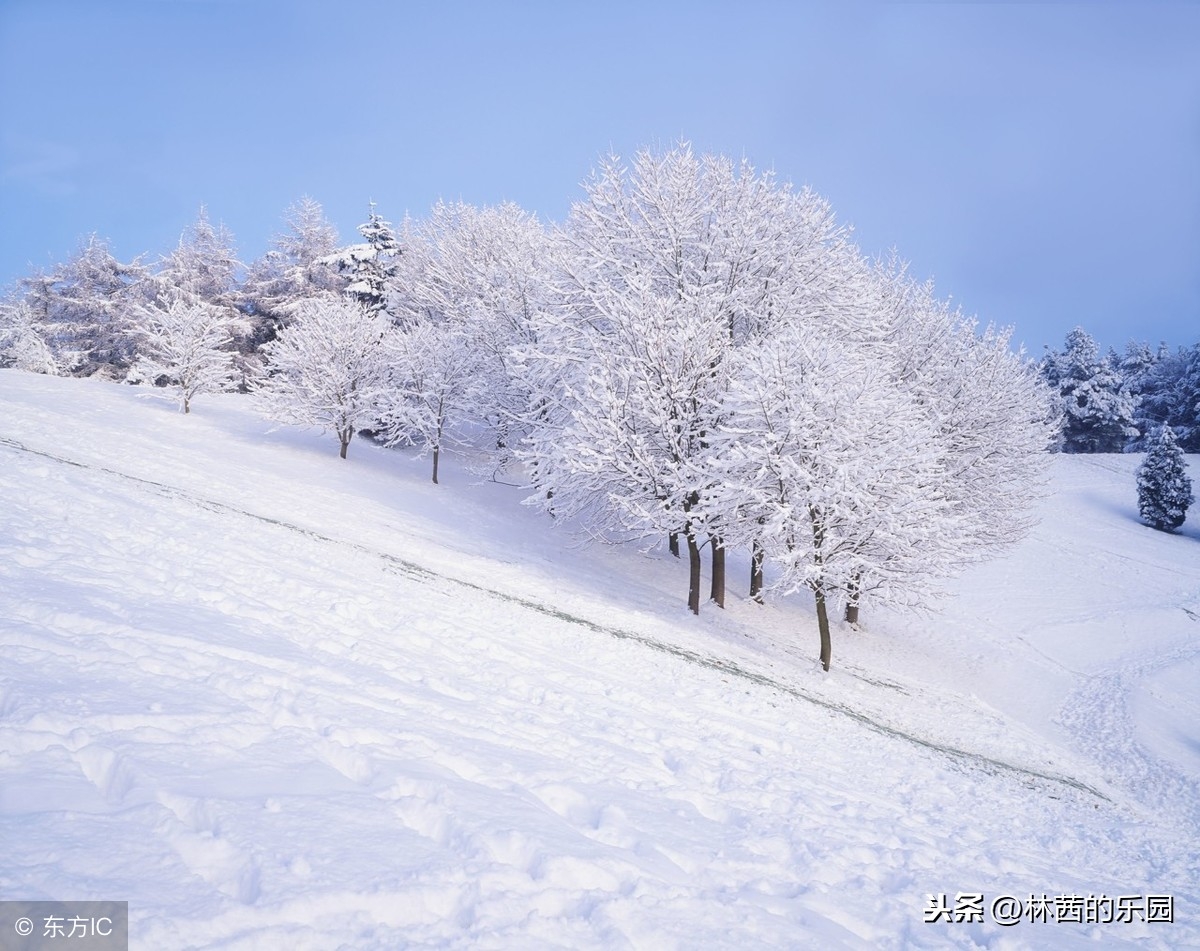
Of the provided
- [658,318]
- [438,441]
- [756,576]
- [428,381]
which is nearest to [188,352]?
[428,381]

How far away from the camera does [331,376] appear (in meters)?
24.3

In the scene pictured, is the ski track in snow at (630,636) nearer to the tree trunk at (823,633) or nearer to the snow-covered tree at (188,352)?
the tree trunk at (823,633)

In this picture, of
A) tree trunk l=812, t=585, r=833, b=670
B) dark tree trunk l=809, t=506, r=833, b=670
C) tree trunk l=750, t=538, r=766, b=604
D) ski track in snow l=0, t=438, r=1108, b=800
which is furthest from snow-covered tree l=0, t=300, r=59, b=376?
tree trunk l=812, t=585, r=833, b=670

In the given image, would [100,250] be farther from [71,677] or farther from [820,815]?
[820,815]

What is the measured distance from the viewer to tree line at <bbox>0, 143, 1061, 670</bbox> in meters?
13.1

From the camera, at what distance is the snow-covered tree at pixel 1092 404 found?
4922cm

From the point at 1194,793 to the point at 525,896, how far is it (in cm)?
1418

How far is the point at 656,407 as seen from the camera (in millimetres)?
14633

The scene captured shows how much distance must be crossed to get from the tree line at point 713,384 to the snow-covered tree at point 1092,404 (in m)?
34.1

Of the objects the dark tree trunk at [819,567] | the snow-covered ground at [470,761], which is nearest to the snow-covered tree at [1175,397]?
the snow-covered ground at [470,761]

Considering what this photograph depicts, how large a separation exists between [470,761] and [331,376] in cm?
2285

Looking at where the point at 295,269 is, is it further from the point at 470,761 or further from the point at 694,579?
the point at 470,761

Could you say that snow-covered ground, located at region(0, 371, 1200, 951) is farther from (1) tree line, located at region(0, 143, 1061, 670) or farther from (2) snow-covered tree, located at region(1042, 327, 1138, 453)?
(2) snow-covered tree, located at region(1042, 327, 1138, 453)

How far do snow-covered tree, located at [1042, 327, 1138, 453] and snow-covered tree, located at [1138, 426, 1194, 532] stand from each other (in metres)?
15.6
